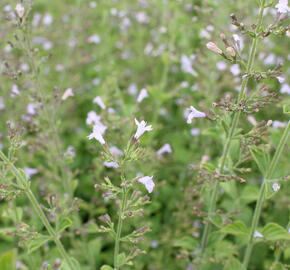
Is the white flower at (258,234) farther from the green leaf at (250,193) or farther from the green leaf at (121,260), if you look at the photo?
the green leaf at (121,260)

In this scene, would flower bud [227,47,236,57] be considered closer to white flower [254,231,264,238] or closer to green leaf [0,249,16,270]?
white flower [254,231,264,238]

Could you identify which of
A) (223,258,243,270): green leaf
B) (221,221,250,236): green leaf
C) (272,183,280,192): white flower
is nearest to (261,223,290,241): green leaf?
(221,221,250,236): green leaf

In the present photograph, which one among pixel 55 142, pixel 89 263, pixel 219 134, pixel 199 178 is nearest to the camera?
pixel 199 178

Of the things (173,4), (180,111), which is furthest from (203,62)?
(180,111)

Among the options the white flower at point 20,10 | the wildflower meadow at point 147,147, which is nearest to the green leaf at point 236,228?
the wildflower meadow at point 147,147

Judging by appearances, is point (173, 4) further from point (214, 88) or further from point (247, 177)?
point (247, 177)

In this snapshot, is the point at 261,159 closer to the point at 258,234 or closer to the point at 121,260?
the point at 258,234

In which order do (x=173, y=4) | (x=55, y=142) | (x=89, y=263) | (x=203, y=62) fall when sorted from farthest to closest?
(x=173, y=4)
(x=203, y=62)
(x=89, y=263)
(x=55, y=142)
